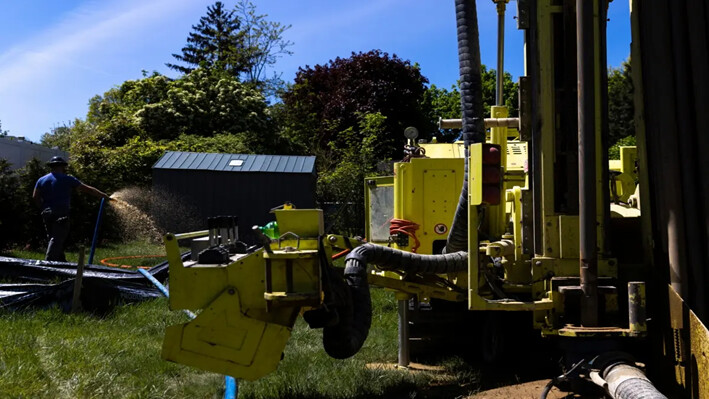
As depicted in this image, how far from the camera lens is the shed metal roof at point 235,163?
1816 centimetres

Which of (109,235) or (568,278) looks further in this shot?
(109,235)

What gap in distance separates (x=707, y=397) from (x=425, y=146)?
402 centimetres

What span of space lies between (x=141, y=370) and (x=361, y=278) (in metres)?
1.96

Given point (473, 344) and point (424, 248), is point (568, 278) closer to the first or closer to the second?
point (424, 248)

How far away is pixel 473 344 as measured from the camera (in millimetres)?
7418

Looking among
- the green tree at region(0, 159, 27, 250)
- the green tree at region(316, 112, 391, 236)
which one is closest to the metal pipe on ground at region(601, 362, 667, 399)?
the green tree at region(0, 159, 27, 250)

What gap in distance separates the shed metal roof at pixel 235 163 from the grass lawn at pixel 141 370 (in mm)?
→ 10701

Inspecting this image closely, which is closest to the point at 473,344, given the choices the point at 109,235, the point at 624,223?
the point at 624,223

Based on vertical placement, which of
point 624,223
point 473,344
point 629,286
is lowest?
point 473,344

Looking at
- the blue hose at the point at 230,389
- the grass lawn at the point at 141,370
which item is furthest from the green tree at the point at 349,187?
the blue hose at the point at 230,389

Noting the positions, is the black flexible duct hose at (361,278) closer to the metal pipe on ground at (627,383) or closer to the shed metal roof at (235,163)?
the metal pipe on ground at (627,383)

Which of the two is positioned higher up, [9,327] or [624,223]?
[624,223]

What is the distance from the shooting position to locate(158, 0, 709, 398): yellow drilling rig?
4266 millimetres

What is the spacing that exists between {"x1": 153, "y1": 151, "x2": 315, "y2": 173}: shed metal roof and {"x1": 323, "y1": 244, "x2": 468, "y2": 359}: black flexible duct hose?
1274 cm
